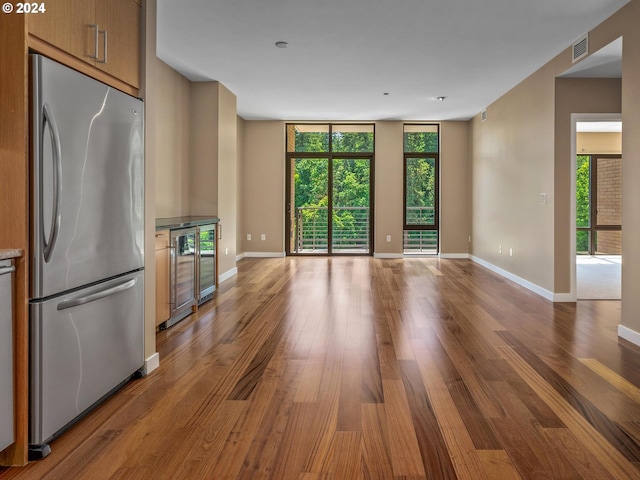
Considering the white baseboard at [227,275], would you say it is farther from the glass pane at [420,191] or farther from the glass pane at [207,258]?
the glass pane at [420,191]

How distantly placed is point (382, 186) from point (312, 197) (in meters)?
1.40

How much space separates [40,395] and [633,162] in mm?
4012

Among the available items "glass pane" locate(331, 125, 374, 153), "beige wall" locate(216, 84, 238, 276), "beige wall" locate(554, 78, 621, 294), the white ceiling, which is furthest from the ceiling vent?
"glass pane" locate(331, 125, 374, 153)

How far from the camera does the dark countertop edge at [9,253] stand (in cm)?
164

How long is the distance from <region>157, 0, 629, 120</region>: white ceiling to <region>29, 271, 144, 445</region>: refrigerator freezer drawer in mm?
2604

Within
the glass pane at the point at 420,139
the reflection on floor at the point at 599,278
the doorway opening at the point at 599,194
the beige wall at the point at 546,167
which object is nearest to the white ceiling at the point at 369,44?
the beige wall at the point at 546,167

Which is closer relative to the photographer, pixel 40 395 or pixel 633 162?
pixel 40 395

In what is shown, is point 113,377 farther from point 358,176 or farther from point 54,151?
point 358,176

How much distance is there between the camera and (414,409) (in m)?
2.22

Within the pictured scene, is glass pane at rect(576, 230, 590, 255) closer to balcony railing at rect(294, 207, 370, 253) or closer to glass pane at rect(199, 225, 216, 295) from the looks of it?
balcony railing at rect(294, 207, 370, 253)

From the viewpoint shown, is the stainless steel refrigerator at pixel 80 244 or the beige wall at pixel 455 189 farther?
the beige wall at pixel 455 189

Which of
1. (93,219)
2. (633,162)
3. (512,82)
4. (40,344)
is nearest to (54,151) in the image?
(93,219)

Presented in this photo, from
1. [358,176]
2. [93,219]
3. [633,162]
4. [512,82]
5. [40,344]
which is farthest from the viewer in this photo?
[358,176]

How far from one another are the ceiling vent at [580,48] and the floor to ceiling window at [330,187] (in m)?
4.80
